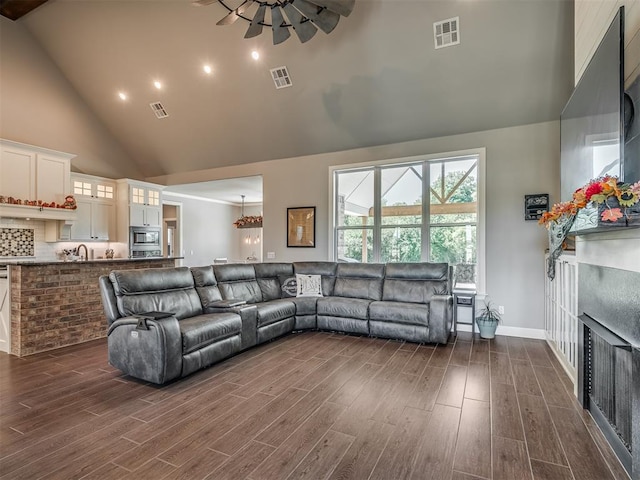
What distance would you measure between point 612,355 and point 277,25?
12.3ft

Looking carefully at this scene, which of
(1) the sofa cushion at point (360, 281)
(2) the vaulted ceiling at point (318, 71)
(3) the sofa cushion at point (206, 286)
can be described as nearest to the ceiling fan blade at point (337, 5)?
(2) the vaulted ceiling at point (318, 71)

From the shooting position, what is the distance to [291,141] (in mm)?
6066

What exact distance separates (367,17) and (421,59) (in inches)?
33.6

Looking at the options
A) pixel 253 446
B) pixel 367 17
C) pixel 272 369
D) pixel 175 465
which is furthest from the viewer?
pixel 367 17

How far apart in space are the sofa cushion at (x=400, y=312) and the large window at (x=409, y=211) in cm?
122

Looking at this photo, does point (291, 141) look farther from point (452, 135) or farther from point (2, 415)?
point (2, 415)

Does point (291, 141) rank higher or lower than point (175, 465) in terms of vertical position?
higher

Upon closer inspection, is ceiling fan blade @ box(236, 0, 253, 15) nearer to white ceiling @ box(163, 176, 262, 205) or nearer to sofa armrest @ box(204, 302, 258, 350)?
sofa armrest @ box(204, 302, 258, 350)

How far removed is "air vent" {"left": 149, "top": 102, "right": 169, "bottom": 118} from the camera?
6.19 meters

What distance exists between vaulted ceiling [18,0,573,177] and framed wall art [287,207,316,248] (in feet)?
3.57

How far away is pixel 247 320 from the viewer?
3912 mm

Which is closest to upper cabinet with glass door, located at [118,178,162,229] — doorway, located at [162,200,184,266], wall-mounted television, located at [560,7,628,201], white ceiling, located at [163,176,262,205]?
white ceiling, located at [163,176,262,205]

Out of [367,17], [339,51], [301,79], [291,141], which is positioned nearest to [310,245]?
[291,141]

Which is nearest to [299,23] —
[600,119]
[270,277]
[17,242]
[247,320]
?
[600,119]
